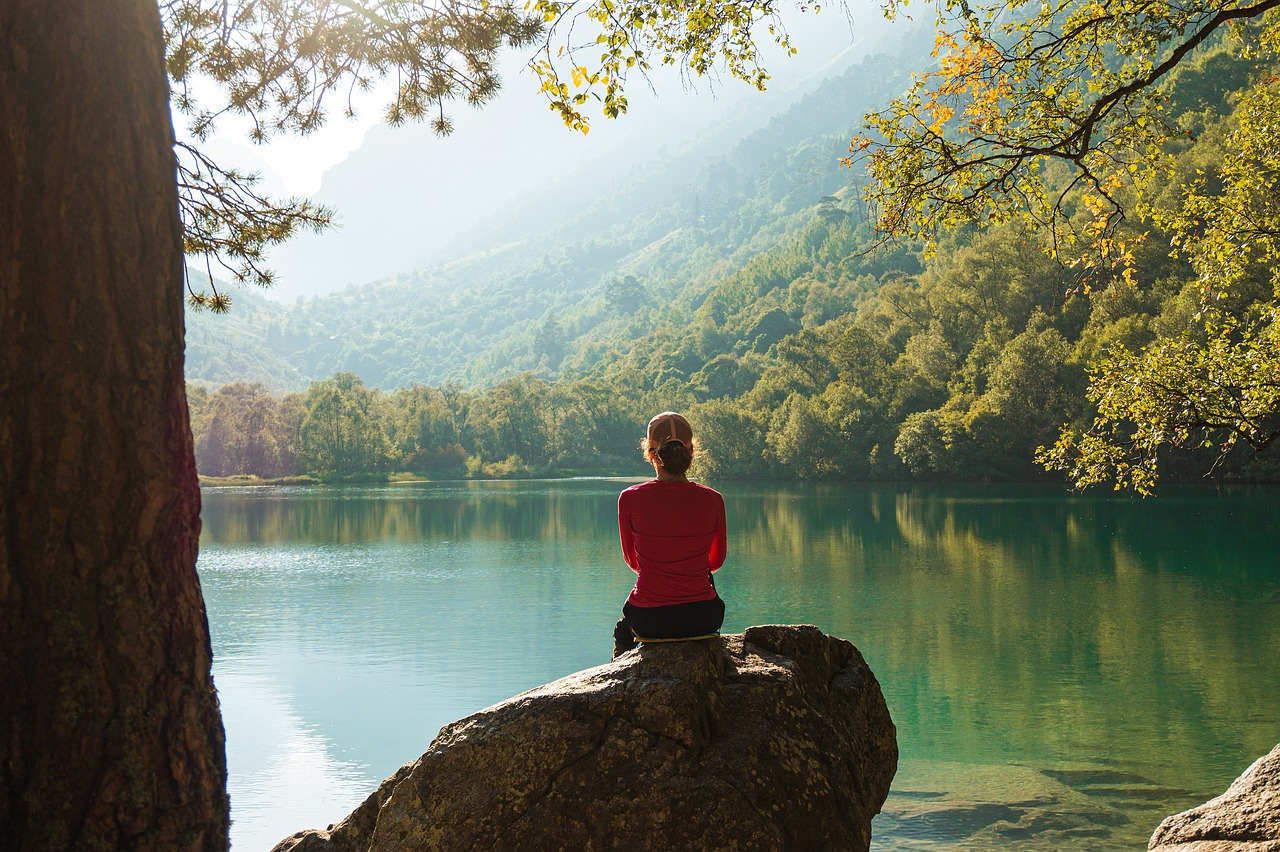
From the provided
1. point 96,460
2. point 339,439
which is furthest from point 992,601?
point 339,439

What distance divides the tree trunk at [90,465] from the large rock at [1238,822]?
4523mm

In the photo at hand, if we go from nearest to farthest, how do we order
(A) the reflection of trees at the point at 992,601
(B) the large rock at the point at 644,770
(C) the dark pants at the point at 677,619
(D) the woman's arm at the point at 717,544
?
1. (B) the large rock at the point at 644,770
2. (C) the dark pants at the point at 677,619
3. (D) the woman's arm at the point at 717,544
4. (A) the reflection of trees at the point at 992,601

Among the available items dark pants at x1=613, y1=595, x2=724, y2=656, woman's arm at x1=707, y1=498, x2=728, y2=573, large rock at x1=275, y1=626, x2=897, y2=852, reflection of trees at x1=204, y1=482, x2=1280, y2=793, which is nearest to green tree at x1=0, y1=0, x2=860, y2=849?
large rock at x1=275, y1=626, x2=897, y2=852

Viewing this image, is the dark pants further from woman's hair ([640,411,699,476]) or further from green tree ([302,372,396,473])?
green tree ([302,372,396,473])

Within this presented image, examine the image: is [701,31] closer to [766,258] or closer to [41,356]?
[41,356]

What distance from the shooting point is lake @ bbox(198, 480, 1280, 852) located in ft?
32.7

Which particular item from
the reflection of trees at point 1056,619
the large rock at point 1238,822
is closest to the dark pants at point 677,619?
the large rock at point 1238,822

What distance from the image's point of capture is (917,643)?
53.4 feet

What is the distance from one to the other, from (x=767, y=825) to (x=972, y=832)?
19.6ft

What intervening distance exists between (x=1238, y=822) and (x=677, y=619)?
124 inches

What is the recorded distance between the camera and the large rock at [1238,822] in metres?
4.80

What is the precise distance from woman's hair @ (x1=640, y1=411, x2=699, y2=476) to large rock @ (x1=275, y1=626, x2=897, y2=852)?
0.74m

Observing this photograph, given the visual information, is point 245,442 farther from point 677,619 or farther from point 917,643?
point 677,619

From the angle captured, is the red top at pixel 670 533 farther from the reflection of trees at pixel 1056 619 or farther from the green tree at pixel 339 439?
the green tree at pixel 339 439
